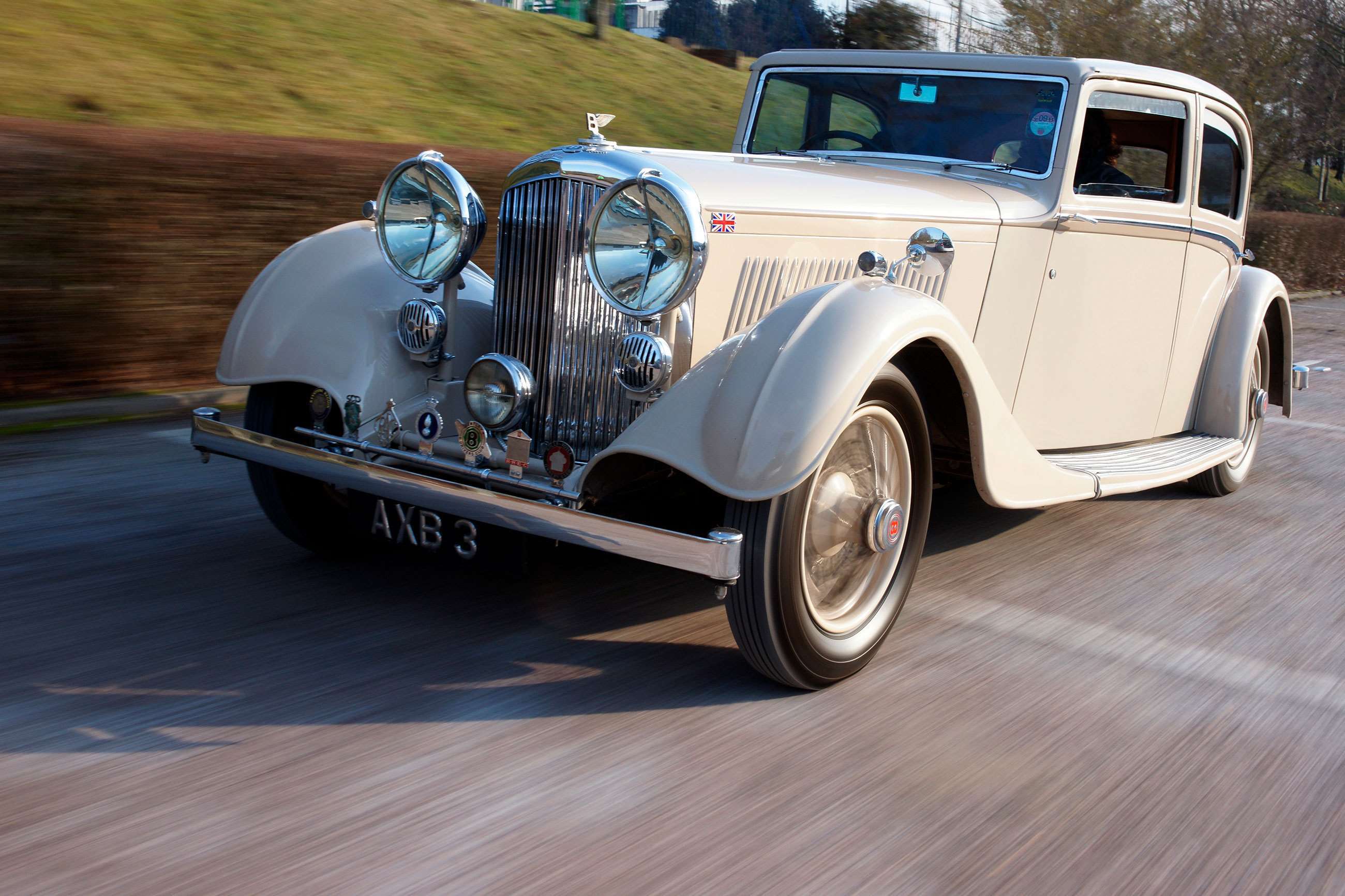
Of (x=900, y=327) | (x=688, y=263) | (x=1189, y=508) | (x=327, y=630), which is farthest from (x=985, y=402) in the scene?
(x=1189, y=508)

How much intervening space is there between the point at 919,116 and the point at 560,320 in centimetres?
194

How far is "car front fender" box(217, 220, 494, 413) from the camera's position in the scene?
3643 millimetres

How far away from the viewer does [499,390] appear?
3.39 meters

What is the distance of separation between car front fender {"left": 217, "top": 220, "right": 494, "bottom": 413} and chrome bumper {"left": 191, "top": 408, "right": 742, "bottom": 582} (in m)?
0.31

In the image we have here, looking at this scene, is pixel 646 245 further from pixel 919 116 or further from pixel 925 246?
pixel 919 116

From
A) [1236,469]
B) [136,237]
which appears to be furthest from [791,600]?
[136,237]

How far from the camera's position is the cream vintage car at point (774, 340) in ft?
9.73

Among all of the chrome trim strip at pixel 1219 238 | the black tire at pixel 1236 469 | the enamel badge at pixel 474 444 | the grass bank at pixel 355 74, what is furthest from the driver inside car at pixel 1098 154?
the grass bank at pixel 355 74

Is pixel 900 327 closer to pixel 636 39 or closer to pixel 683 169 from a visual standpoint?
pixel 683 169

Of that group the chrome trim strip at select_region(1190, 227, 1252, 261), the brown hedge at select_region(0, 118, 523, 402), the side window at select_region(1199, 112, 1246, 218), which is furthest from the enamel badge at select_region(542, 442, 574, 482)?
the brown hedge at select_region(0, 118, 523, 402)

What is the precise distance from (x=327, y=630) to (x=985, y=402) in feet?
6.42

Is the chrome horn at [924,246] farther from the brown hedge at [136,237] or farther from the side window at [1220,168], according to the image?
the brown hedge at [136,237]

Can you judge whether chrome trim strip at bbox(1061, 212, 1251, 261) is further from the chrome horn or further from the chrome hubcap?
the chrome hubcap

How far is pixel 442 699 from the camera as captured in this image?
2.99 m
